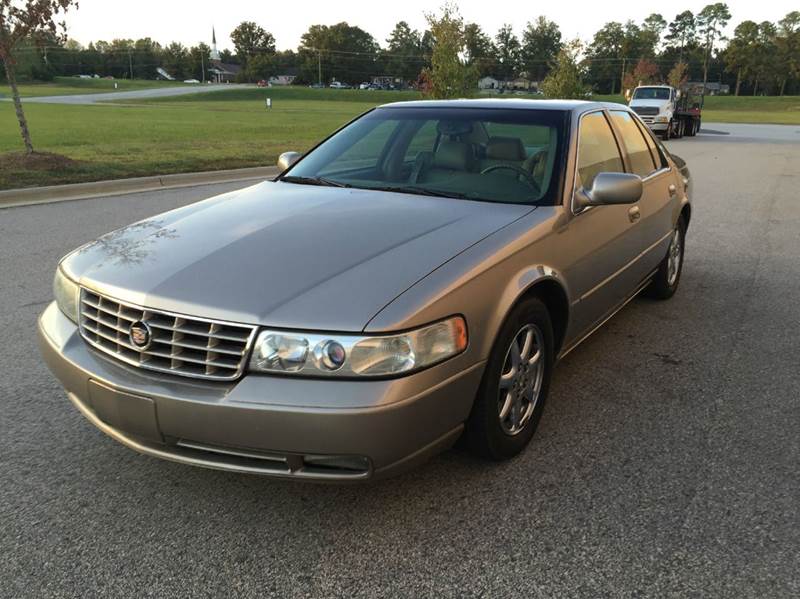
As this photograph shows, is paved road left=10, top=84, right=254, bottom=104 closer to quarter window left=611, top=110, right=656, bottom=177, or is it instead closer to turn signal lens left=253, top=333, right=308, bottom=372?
quarter window left=611, top=110, right=656, bottom=177

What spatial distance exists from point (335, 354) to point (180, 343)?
1.80ft

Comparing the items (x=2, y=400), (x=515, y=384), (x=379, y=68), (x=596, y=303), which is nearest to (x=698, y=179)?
(x=596, y=303)

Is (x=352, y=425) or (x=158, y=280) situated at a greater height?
(x=158, y=280)

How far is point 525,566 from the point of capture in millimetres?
2391

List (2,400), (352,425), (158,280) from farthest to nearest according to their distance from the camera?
(2,400) < (158,280) < (352,425)

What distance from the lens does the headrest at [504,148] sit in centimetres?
385

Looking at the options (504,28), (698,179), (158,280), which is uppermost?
(504,28)

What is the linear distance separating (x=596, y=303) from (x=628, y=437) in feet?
2.62

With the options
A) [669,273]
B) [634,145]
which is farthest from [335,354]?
[669,273]

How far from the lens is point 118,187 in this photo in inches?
440

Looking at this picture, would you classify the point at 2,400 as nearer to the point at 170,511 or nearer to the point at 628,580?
the point at 170,511

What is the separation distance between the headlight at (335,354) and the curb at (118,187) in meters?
8.65

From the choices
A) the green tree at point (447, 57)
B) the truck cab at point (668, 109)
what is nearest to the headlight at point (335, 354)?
the green tree at point (447, 57)

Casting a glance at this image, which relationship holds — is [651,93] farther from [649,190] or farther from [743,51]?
[743,51]
